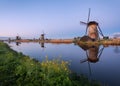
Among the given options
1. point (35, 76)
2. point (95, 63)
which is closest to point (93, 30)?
point (95, 63)

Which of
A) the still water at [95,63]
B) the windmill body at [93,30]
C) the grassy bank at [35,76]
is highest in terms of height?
the windmill body at [93,30]

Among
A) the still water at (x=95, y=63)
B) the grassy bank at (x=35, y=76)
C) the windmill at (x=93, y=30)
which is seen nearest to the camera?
the grassy bank at (x=35, y=76)

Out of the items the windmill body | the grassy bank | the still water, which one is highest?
the windmill body

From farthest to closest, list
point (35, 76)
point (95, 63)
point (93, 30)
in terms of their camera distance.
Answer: point (93, 30), point (95, 63), point (35, 76)

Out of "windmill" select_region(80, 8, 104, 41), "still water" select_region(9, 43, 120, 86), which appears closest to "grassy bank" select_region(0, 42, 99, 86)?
"still water" select_region(9, 43, 120, 86)

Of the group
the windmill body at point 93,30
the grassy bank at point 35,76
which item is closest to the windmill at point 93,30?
the windmill body at point 93,30

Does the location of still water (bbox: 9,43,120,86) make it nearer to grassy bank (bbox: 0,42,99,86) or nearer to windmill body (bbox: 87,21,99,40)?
grassy bank (bbox: 0,42,99,86)

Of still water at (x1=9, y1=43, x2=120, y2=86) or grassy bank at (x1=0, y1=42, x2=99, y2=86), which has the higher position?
grassy bank at (x1=0, y1=42, x2=99, y2=86)

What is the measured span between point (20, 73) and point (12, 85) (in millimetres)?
1278

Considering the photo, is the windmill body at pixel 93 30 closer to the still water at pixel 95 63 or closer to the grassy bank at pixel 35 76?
the still water at pixel 95 63

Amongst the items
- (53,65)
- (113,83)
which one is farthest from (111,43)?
(53,65)

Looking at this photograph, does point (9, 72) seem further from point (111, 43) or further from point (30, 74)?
point (111, 43)

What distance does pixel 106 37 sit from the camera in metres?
85.2

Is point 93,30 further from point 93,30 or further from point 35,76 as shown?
point 35,76
